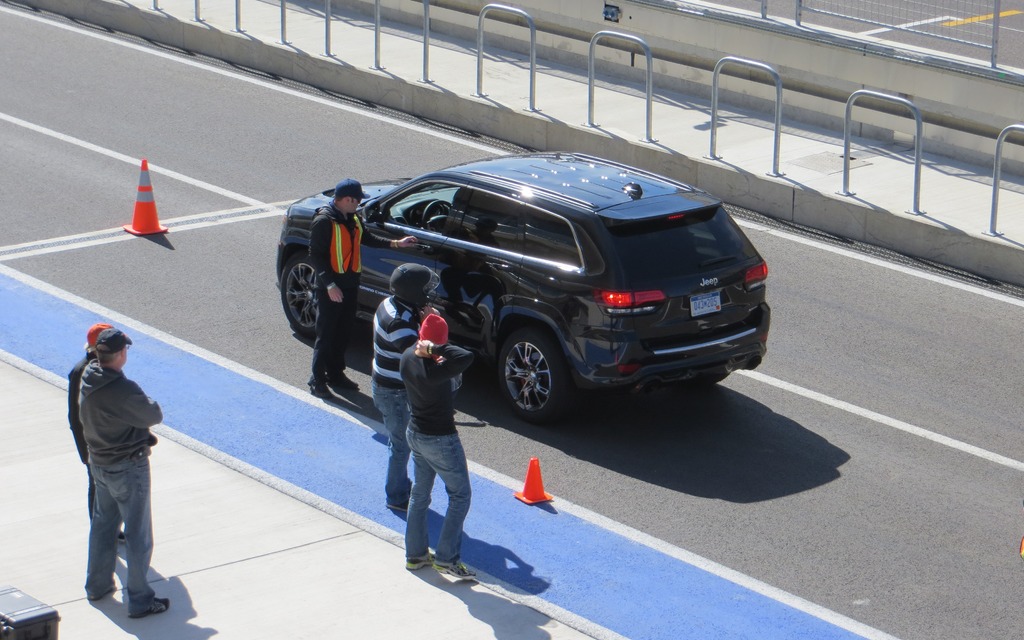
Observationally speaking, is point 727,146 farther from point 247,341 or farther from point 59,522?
point 59,522

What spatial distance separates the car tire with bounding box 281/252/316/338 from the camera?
1204 cm

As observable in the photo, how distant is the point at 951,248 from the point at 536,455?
6158 millimetres

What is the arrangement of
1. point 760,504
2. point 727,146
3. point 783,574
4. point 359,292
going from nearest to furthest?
1. point 783,574
2. point 760,504
3. point 359,292
4. point 727,146

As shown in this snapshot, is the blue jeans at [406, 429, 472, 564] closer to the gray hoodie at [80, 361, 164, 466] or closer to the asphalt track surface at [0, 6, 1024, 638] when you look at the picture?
the asphalt track surface at [0, 6, 1024, 638]

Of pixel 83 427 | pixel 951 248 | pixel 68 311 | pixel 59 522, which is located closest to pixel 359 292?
pixel 68 311

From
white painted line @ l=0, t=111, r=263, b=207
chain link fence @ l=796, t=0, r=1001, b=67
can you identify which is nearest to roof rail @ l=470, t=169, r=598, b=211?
white painted line @ l=0, t=111, r=263, b=207

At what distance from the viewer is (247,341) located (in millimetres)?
12297

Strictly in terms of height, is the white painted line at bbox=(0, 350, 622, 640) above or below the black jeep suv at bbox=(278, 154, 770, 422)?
below

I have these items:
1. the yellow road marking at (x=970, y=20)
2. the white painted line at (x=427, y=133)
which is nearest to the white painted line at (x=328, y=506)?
the white painted line at (x=427, y=133)

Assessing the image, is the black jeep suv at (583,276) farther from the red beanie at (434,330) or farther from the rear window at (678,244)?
the red beanie at (434,330)

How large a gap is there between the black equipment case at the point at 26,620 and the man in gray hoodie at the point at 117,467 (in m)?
1.38

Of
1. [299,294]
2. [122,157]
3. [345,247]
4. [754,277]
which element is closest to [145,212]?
[122,157]

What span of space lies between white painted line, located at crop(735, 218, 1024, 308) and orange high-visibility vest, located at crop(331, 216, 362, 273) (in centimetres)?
582

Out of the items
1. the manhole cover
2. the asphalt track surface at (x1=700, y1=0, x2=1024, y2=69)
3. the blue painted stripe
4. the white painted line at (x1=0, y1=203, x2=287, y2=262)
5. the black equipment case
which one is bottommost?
the blue painted stripe
